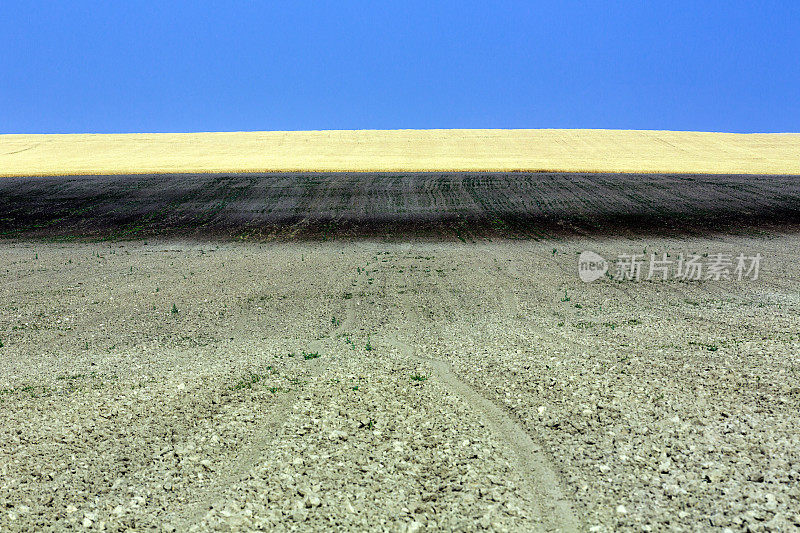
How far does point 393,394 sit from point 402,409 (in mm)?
598

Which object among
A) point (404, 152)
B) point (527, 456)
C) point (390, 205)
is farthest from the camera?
point (404, 152)

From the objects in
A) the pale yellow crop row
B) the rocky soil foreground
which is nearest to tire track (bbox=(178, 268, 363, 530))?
the rocky soil foreground

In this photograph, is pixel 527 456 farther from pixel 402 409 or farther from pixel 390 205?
pixel 390 205

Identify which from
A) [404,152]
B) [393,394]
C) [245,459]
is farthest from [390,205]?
[245,459]

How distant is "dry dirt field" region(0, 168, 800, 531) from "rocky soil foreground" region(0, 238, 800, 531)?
0.04 meters

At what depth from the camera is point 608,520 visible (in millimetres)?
6223

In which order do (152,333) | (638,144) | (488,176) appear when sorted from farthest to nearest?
1. (638,144)
2. (488,176)
3. (152,333)

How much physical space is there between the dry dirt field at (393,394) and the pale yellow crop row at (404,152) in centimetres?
3129

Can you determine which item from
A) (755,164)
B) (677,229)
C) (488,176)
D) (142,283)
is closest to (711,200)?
(677,229)

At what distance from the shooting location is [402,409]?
28.8ft

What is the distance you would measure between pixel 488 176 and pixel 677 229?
1864cm

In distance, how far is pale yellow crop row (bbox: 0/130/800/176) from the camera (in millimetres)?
52625

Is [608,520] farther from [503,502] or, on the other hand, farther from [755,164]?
[755,164]
